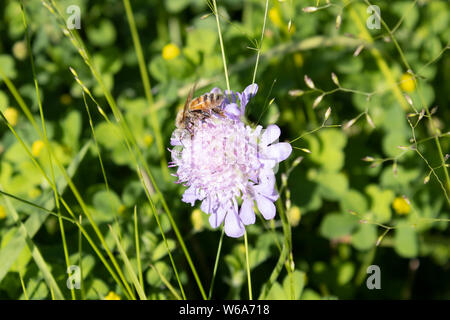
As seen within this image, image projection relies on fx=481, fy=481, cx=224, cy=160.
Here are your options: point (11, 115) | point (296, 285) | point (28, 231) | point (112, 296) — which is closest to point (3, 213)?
point (28, 231)

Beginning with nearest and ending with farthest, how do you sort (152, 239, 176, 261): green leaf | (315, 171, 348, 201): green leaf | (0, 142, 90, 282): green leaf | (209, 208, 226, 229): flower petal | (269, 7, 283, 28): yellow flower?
(209, 208, 226, 229): flower petal → (0, 142, 90, 282): green leaf → (152, 239, 176, 261): green leaf → (315, 171, 348, 201): green leaf → (269, 7, 283, 28): yellow flower

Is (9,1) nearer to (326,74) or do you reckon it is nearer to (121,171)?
(121,171)

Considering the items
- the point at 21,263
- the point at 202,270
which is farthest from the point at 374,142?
the point at 21,263

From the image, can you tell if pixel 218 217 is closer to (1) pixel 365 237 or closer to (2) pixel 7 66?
(1) pixel 365 237

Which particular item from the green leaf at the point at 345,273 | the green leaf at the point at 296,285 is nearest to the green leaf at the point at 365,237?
the green leaf at the point at 345,273

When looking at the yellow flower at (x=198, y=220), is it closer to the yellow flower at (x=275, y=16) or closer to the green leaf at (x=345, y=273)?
the green leaf at (x=345, y=273)

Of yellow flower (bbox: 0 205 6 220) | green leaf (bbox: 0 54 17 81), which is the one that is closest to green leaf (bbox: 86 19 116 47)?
green leaf (bbox: 0 54 17 81)

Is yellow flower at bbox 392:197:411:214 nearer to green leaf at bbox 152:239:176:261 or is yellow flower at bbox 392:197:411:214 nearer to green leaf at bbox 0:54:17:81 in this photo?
green leaf at bbox 152:239:176:261
